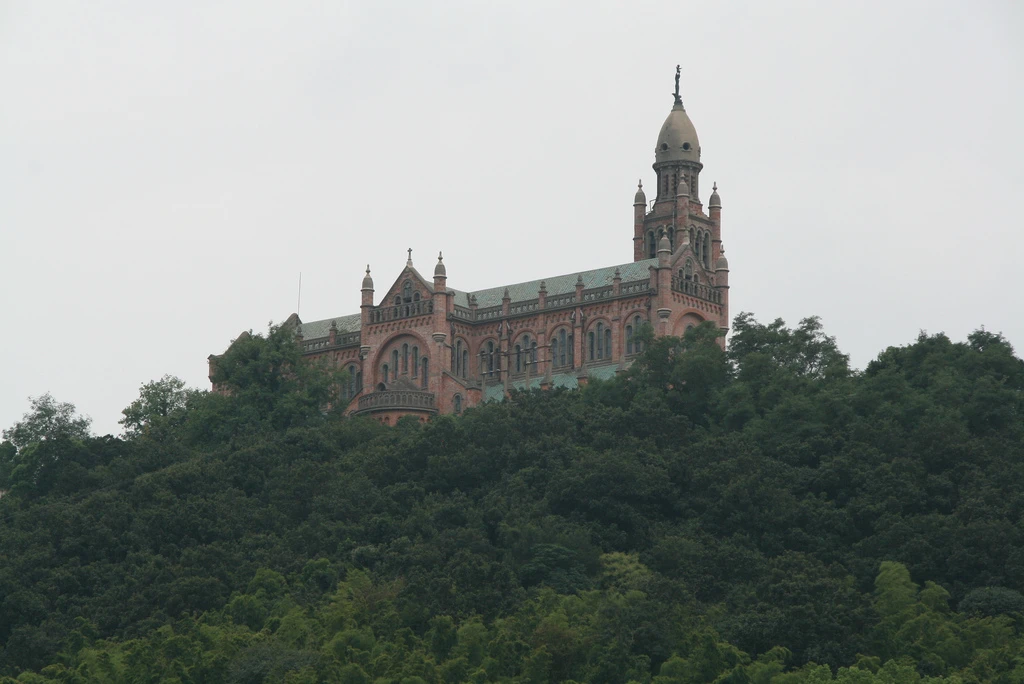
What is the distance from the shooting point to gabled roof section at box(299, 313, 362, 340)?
5404 inches

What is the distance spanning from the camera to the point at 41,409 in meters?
125

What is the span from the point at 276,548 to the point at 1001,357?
35.5 metres

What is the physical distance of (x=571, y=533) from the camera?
97562 mm

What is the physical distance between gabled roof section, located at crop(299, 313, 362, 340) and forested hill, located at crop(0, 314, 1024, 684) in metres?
14.4

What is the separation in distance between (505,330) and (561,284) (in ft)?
14.1

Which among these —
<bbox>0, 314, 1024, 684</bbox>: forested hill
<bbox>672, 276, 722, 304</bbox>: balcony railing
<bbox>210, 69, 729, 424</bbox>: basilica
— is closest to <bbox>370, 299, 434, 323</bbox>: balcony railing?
<bbox>210, 69, 729, 424</bbox>: basilica

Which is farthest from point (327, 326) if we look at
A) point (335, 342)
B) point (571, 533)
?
point (571, 533)

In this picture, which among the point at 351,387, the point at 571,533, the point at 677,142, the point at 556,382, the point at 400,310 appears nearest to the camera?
the point at 571,533

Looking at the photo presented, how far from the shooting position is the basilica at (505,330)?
125000mm

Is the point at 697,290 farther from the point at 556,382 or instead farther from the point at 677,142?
the point at 677,142

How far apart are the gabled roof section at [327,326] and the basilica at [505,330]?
1.18 meters

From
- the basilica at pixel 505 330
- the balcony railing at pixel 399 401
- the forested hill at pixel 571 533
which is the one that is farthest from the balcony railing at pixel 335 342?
the forested hill at pixel 571 533

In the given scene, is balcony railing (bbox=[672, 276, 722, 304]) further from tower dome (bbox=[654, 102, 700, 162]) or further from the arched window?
the arched window

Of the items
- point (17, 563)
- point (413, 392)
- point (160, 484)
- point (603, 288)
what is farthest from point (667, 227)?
point (17, 563)
